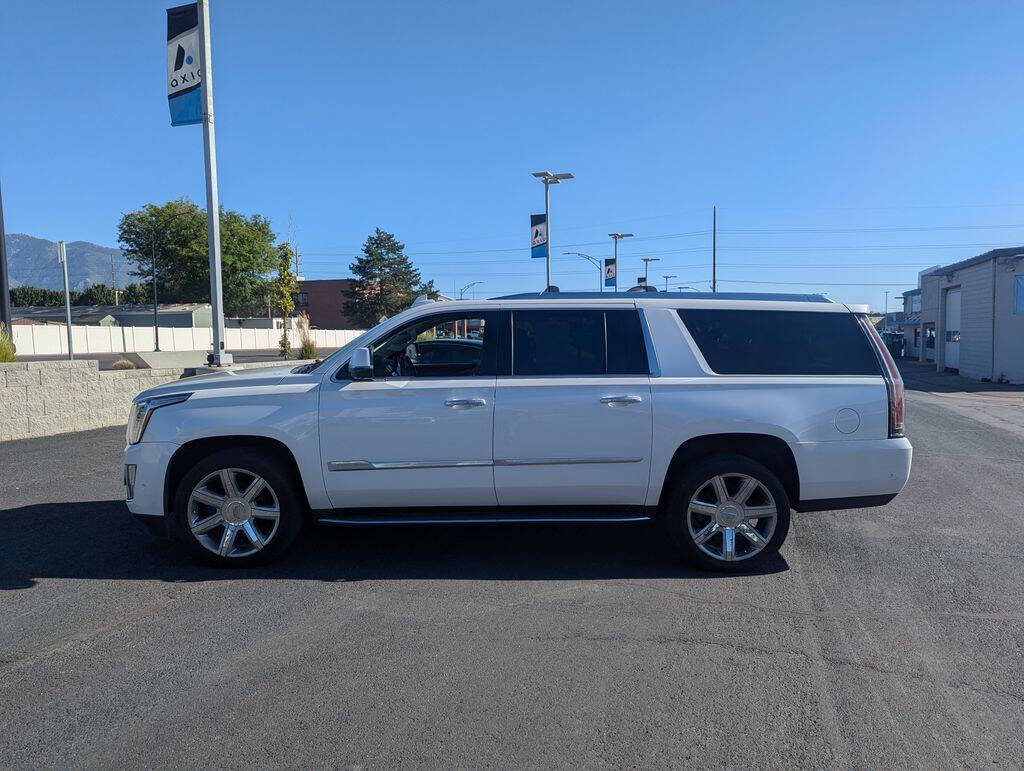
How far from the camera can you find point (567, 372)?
5.42m

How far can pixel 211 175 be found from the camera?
1326 cm

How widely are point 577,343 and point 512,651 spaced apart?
2.20 meters

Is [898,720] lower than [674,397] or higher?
lower

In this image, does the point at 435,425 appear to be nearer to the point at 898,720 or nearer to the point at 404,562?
the point at 404,562

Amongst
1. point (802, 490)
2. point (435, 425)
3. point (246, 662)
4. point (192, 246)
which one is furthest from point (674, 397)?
point (192, 246)

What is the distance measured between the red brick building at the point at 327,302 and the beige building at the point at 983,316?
76.5 metres

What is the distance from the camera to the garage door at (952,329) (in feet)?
104

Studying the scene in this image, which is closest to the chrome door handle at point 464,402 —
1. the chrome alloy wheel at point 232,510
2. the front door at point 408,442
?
the front door at point 408,442

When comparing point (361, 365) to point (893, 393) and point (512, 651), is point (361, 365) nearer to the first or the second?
point (512, 651)

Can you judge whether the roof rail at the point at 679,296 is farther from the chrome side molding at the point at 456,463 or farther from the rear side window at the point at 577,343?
the chrome side molding at the point at 456,463

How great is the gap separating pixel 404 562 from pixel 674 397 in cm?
222

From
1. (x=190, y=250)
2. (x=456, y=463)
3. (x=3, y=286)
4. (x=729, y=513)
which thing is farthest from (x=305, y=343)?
(x=190, y=250)

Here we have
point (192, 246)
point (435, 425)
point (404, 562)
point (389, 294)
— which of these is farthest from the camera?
point (389, 294)

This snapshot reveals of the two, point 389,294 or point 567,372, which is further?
point 389,294
